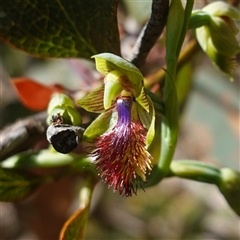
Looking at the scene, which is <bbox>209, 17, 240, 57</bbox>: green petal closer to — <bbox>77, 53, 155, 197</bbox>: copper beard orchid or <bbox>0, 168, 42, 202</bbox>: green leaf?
<bbox>77, 53, 155, 197</bbox>: copper beard orchid

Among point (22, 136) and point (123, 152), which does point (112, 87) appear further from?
point (22, 136)

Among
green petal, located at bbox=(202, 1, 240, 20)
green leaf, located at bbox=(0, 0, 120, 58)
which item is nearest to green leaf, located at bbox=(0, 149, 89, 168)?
green leaf, located at bbox=(0, 0, 120, 58)

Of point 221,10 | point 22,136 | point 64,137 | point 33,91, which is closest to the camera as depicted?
point 64,137

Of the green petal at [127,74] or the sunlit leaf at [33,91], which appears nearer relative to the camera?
the green petal at [127,74]

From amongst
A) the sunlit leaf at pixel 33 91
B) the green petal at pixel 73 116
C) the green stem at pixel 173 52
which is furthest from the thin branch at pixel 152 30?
the sunlit leaf at pixel 33 91

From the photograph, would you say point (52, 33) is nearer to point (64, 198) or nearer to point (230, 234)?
point (64, 198)

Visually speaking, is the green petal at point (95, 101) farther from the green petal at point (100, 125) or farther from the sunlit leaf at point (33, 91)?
the sunlit leaf at point (33, 91)

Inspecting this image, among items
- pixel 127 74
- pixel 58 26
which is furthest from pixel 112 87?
pixel 58 26
